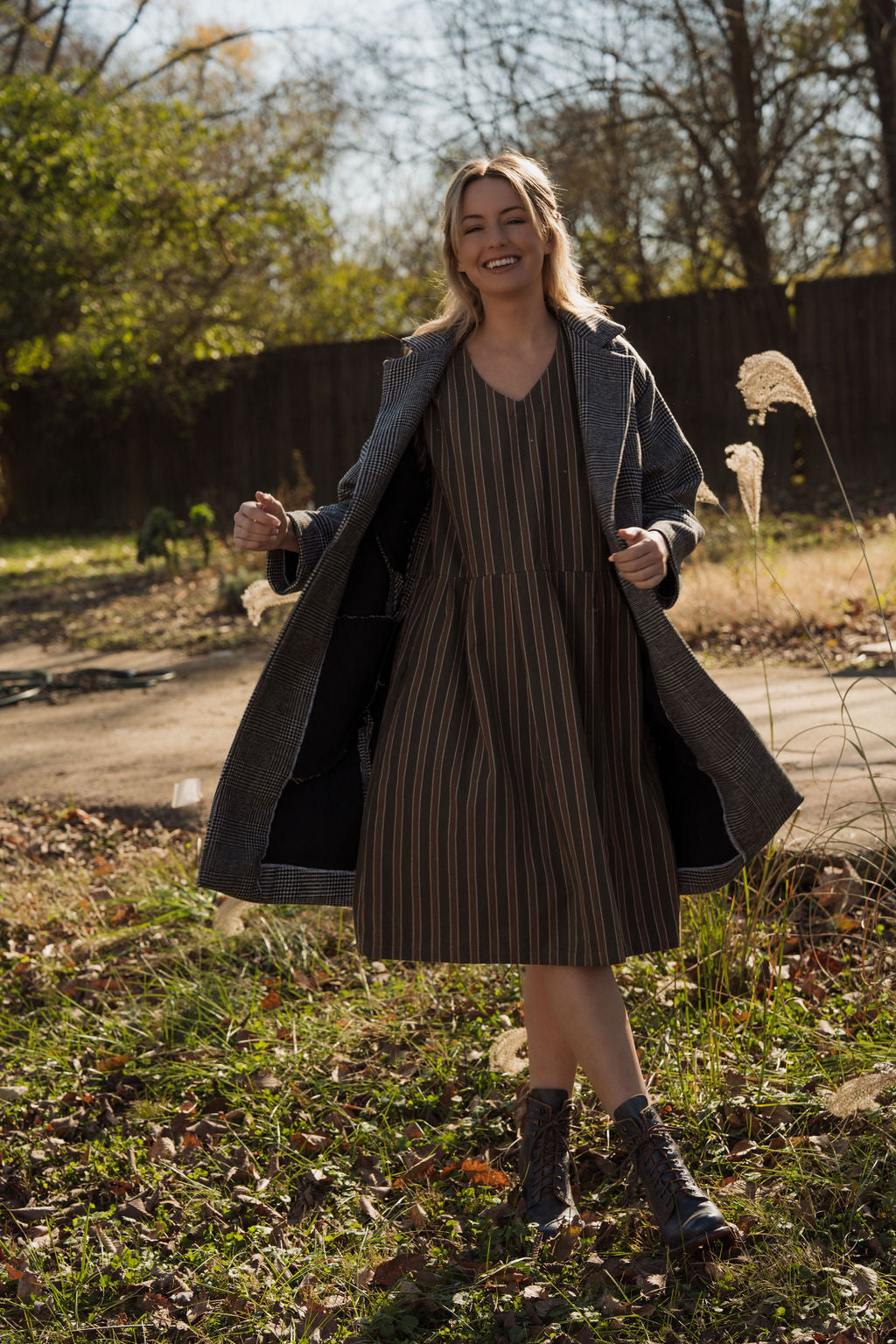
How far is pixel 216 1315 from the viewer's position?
2.01m

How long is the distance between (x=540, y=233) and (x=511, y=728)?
883 millimetres

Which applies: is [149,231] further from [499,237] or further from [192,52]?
[499,237]

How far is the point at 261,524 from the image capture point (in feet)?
6.98

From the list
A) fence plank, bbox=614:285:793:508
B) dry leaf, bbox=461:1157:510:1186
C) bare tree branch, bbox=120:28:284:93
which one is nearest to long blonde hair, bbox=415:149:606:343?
dry leaf, bbox=461:1157:510:1186

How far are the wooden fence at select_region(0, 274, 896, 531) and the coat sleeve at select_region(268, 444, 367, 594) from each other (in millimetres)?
8955

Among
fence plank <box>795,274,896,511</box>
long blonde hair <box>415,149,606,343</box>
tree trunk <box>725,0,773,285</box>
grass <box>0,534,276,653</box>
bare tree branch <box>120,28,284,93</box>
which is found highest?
bare tree branch <box>120,28,284,93</box>

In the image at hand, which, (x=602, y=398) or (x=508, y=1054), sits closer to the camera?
(x=602, y=398)

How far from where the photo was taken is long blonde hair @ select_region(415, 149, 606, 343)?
2.21 m

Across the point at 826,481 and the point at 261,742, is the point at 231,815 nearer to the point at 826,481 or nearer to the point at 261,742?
the point at 261,742

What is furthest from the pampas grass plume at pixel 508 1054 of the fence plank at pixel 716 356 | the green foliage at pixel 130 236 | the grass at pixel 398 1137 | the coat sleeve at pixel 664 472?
the green foliage at pixel 130 236

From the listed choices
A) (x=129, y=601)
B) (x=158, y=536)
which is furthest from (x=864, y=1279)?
(x=158, y=536)

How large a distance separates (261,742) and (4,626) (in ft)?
23.8

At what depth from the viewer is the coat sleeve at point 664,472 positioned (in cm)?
217

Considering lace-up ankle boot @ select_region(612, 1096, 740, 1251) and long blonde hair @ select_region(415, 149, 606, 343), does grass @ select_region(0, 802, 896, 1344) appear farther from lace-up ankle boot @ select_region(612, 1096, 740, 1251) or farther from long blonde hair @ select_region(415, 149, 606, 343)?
long blonde hair @ select_region(415, 149, 606, 343)
